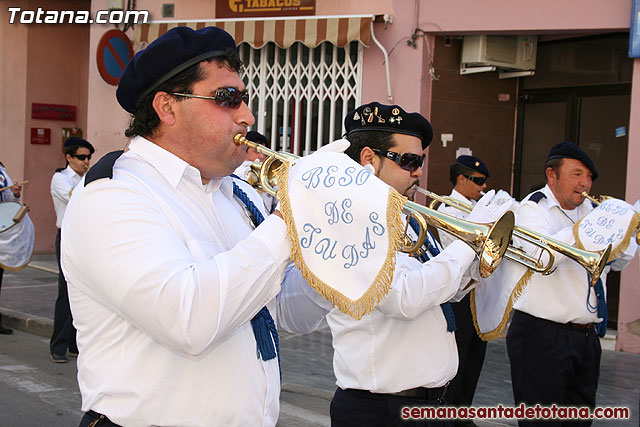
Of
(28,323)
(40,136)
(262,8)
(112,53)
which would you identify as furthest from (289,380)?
(40,136)

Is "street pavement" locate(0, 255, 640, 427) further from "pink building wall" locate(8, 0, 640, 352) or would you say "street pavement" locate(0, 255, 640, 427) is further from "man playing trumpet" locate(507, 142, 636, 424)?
"pink building wall" locate(8, 0, 640, 352)

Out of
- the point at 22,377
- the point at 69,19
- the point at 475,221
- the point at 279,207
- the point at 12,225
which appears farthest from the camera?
the point at 69,19

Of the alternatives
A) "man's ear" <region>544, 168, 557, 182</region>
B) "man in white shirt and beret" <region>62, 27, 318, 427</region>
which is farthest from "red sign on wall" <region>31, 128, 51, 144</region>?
"man in white shirt and beret" <region>62, 27, 318, 427</region>

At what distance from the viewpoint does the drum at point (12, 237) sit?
7422mm

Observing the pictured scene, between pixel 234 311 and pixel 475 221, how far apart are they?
1.50 m

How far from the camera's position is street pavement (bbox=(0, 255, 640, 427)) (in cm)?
502

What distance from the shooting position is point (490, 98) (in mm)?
8500

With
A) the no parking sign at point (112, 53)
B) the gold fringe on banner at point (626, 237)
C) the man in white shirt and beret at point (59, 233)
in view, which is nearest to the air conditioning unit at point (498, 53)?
the gold fringe on banner at point (626, 237)

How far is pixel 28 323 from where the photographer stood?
25.3 ft

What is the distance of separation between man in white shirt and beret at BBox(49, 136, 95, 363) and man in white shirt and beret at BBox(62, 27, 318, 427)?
4.42 m

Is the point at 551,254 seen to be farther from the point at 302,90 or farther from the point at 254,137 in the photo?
the point at 302,90

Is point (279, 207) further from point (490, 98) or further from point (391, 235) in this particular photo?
point (490, 98)

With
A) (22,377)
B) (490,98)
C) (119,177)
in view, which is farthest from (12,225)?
(119,177)

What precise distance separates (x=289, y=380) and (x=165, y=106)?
4.25 meters
